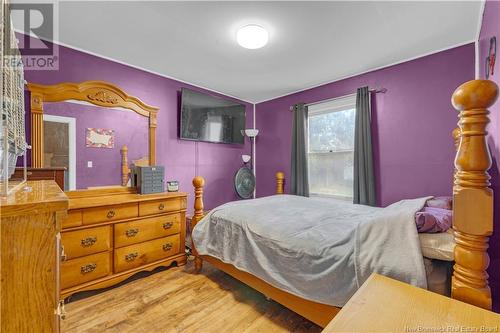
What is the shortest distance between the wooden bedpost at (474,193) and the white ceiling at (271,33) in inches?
53.6

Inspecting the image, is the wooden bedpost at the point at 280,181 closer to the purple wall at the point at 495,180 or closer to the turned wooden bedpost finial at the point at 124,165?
the turned wooden bedpost finial at the point at 124,165

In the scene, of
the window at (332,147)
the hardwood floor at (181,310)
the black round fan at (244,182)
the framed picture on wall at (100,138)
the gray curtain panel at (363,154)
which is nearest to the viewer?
the hardwood floor at (181,310)

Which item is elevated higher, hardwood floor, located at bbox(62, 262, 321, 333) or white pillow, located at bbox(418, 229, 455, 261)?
white pillow, located at bbox(418, 229, 455, 261)

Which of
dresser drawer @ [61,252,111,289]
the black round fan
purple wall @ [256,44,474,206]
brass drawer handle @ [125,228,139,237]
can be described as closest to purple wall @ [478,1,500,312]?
purple wall @ [256,44,474,206]

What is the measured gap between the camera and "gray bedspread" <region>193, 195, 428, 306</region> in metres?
1.07

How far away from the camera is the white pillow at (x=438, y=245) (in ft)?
3.17

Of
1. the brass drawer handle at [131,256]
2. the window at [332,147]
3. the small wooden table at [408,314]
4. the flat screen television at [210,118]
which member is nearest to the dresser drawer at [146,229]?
the brass drawer handle at [131,256]

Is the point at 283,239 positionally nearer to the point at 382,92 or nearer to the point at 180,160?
the point at 180,160

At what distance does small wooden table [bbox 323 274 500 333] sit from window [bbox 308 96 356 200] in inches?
95.4

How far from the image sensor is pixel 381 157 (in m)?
2.75

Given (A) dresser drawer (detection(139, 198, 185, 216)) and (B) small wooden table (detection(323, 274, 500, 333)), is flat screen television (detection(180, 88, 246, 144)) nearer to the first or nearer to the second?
(A) dresser drawer (detection(139, 198, 185, 216))

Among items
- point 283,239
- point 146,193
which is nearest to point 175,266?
point 146,193

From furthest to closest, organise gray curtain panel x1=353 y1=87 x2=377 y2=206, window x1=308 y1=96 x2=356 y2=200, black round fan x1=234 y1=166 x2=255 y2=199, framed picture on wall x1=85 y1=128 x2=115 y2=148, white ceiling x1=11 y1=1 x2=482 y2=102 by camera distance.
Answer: black round fan x1=234 y1=166 x2=255 y2=199 → window x1=308 y1=96 x2=356 y2=200 → gray curtain panel x1=353 y1=87 x2=377 y2=206 → framed picture on wall x1=85 y1=128 x2=115 y2=148 → white ceiling x1=11 y1=1 x2=482 y2=102

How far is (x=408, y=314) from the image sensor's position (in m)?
0.72
